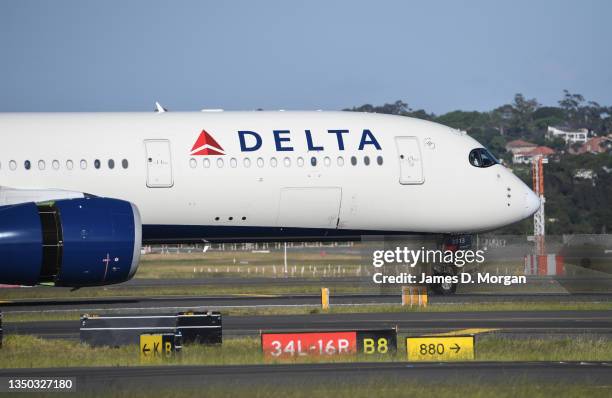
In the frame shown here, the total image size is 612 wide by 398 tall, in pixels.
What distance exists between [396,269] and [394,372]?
798 inches

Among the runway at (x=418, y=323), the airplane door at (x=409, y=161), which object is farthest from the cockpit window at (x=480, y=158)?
the runway at (x=418, y=323)

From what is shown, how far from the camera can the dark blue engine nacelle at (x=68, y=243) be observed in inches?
709

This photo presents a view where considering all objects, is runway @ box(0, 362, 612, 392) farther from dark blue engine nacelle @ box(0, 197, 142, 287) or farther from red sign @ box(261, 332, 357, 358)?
dark blue engine nacelle @ box(0, 197, 142, 287)

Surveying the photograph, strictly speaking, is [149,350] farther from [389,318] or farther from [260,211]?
[260,211]

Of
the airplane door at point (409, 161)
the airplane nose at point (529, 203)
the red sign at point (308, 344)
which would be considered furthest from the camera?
the airplane nose at point (529, 203)

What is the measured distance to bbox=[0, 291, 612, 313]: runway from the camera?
112ft

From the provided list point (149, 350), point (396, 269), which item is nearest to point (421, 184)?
point (396, 269)

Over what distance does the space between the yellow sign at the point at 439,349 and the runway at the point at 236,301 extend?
11721 millimetres

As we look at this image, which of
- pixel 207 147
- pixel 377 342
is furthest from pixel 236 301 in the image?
pixel 377 342

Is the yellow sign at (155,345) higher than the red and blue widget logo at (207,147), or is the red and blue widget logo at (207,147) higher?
the red and blue widget logo at (207,147)

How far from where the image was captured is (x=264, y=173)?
33719mm

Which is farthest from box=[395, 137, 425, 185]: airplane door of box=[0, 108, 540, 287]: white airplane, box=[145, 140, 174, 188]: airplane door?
box=[145, 140, 174, 188]: airplane door

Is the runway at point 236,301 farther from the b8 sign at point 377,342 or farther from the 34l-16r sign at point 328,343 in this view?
the b8 sign at point 377,342

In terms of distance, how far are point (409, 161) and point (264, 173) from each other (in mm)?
4502
